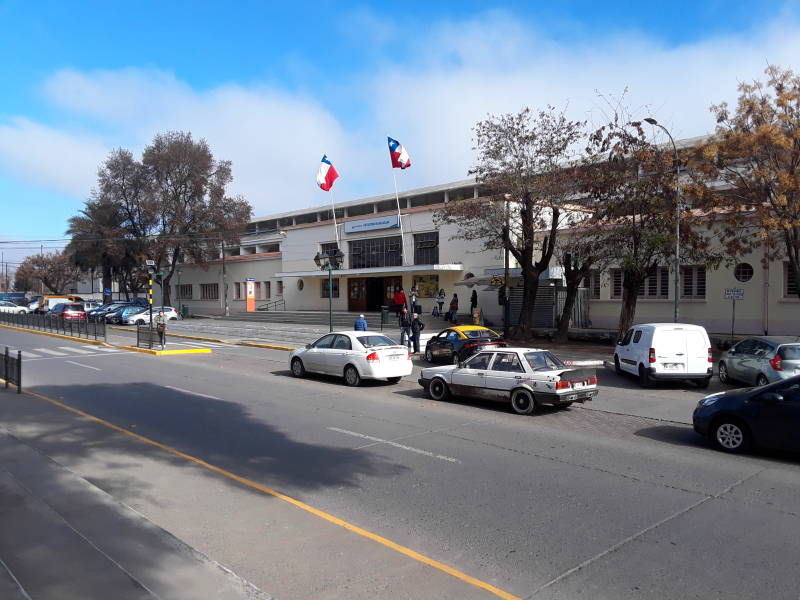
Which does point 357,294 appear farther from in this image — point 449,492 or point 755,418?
point 449,492

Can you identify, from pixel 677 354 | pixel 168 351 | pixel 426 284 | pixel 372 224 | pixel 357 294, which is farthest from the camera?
pixel 357 294

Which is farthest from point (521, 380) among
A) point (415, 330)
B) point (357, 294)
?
point (357, 294)

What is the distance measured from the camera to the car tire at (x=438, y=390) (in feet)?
43.7

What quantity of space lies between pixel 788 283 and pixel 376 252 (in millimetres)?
24151

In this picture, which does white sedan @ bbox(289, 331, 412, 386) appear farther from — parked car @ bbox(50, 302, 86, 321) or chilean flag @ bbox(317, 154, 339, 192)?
parked car @ bbox(50, 302, 86, 321)

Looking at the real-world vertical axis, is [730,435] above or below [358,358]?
below

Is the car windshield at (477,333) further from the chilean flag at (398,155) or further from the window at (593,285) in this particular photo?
the chilean flag at (398,155)

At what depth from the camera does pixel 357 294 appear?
141ft

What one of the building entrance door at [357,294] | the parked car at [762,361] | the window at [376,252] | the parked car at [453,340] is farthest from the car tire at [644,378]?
the building entrance door at [357,294]

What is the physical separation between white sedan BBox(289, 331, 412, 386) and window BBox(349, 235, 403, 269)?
2267 centimetres

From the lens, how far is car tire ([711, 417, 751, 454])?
859cm

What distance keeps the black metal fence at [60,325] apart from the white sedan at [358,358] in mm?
17804

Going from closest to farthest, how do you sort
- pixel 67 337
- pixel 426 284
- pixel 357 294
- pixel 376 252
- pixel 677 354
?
pixel 677 354, pixel 67 337, pixel 426 284, pixel 376 252, pixel 357 294

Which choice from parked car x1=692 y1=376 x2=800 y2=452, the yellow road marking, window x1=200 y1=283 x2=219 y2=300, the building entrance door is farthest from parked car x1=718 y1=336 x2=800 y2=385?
window x1=200 y1=283 x2=219 y2=300
